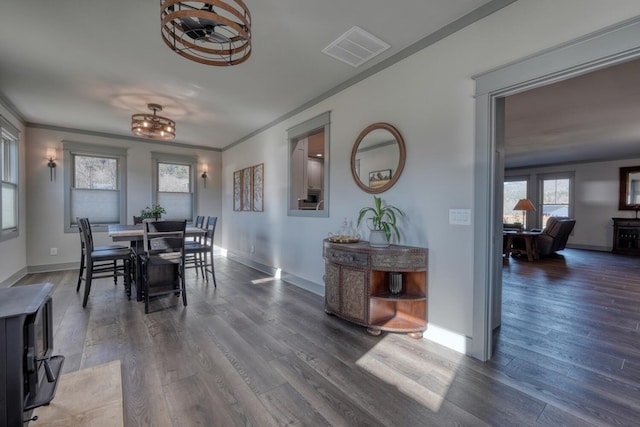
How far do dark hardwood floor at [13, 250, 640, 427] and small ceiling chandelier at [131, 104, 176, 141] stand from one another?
223 centimetres

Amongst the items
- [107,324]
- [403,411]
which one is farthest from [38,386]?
[403,411]

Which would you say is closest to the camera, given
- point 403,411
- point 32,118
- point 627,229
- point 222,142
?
point 403,411

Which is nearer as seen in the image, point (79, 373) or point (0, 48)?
point (79, 373)

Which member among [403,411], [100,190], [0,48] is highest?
[0,48]

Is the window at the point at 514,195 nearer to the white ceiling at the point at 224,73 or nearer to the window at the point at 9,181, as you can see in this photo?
the white ceiling at the point at 224,73

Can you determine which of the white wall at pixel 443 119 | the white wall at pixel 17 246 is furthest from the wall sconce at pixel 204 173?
the white wall at pixel 443 119

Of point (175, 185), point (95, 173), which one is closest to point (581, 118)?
point (175, 185)

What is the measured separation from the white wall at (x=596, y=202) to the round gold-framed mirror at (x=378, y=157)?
8.70m

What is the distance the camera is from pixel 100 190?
555 cm

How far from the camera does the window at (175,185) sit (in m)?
6.15

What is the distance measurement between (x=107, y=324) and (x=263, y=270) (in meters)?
2.54

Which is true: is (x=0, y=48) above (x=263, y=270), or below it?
above

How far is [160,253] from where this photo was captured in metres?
3.23

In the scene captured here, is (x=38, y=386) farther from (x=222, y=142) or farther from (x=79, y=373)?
(x=222, y=142)
